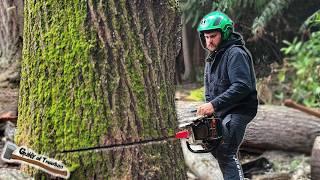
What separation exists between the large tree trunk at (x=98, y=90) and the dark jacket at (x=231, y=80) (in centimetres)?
86

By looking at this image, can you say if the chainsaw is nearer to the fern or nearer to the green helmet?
the green helmet

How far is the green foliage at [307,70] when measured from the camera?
8.75 meters

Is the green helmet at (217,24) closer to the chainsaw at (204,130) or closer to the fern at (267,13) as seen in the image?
the chainsaw at (204,130)

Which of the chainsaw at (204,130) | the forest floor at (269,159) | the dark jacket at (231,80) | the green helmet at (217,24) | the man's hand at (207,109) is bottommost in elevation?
the forest floor at (269,159)

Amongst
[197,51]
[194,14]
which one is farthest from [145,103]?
[197,51]

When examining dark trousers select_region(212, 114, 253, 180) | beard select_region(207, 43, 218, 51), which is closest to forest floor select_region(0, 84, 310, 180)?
dark trousers select_region(212, 114, 253, 180)

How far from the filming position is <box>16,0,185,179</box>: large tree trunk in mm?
2828

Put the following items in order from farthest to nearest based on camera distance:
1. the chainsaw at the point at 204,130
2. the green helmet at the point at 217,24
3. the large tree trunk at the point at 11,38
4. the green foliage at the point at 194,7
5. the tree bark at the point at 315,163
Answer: the green foliage at the point at 194,7 < the large tree trunk at the point at 11,38 < the tree bark at the point at 315,163 < the green helmet at the point at 217,24 < the chainsaw at the point at 204,130

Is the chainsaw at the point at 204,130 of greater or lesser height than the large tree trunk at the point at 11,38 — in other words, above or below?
below

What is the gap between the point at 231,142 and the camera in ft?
12.7

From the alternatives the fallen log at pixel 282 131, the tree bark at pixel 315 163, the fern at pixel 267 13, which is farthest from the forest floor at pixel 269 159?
the fern at pixel 267 13

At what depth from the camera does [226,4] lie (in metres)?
7.48

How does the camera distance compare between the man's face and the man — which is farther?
the man's face

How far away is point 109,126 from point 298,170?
3.80 meters
